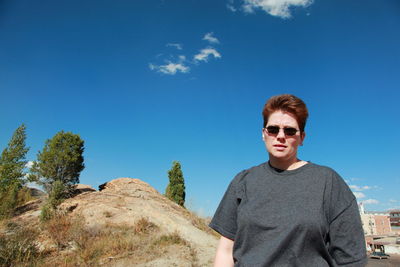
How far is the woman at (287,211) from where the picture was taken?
1424 millimetres

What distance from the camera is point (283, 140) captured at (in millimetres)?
1691

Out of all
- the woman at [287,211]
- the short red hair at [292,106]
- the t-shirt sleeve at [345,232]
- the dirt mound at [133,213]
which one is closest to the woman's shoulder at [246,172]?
the woman at [287,211]

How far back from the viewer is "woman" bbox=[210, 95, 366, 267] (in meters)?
1.42

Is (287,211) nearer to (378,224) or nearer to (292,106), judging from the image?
(292,106)

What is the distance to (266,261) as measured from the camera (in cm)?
146

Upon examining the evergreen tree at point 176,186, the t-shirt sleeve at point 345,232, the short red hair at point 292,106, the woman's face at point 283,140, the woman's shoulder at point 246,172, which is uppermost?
the evergreen tree at point 176,186

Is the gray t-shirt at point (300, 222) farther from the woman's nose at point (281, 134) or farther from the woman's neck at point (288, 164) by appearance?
the woman's nose at point (281, 134)

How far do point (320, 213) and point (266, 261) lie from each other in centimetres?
40

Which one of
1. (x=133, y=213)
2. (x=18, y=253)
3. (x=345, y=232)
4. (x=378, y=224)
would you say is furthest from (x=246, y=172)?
(x=378, y=224)

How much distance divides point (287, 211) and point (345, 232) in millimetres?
308

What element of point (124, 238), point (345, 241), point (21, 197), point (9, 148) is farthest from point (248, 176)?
point (9, 148)

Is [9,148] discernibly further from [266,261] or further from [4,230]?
[266,261]

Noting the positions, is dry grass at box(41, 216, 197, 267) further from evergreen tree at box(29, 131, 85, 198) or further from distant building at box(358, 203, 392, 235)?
distant building at box(358, 203, 392, 235)

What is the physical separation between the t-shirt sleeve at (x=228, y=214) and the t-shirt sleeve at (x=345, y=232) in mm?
593
